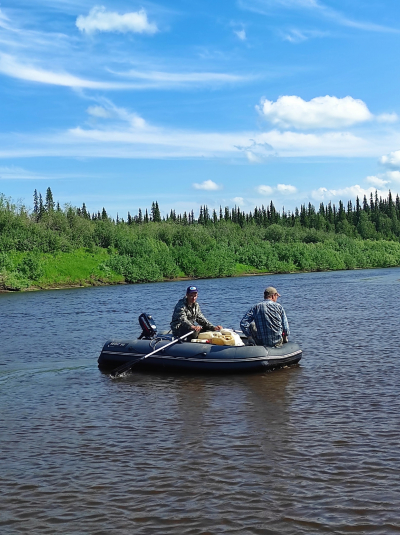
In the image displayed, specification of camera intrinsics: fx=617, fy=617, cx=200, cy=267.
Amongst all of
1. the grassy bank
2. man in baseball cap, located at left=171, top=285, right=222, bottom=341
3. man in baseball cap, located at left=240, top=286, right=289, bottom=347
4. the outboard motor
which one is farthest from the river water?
the grassy bank

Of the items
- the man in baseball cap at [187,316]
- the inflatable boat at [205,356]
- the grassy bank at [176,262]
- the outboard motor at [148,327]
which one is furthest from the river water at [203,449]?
the grassy bank at [176,262]

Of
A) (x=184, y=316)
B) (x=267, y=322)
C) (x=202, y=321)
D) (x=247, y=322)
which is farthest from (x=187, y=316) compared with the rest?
(x=267, y=322)

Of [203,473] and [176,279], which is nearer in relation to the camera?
[203,473]

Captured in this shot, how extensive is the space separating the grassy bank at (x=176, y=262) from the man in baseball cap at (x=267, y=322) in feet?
181

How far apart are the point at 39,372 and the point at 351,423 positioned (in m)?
9.39

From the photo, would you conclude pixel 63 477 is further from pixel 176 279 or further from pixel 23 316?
pixel 176 279

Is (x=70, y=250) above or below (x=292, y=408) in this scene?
above

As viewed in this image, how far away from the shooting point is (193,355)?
50.3ft

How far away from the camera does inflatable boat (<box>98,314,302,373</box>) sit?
15016 mm

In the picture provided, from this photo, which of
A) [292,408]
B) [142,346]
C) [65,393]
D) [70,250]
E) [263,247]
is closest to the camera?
[292,408]

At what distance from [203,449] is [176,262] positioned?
81846 millimetres

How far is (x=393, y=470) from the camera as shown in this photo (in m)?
8.05

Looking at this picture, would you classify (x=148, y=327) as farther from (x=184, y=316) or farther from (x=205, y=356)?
(x=205, y=356)

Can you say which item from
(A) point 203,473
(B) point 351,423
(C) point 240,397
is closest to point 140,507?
(A) point 203,473
